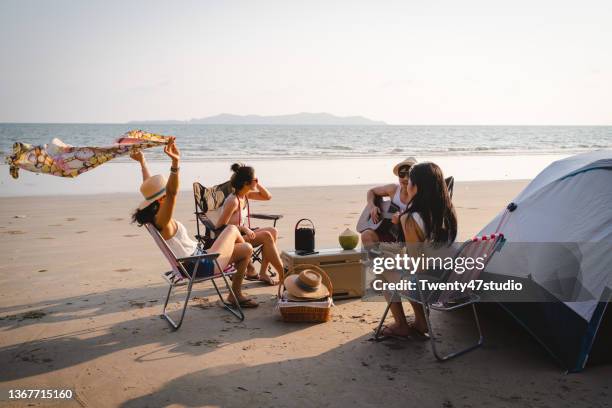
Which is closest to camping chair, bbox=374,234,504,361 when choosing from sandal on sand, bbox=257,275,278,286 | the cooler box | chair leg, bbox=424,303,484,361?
chair leg, bbox=424,303,484,361

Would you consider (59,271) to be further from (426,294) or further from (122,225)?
(426,294)

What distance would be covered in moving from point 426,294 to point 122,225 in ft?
19.4

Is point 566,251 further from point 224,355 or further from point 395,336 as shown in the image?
point 224,355

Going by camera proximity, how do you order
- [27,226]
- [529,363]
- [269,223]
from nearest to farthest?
[529,363], [27,226], [269,223]

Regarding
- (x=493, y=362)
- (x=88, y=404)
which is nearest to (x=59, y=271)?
(x=88, y=404)

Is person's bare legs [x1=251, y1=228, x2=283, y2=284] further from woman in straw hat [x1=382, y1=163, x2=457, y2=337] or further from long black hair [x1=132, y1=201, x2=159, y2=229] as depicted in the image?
woman in straw hat [x1=382, y1=163, x2=457, y2=337]

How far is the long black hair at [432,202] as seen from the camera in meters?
3.93

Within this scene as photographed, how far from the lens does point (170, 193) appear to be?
4371 mm

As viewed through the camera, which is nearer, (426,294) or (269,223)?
(426,294)

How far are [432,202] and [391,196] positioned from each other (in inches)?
75.2

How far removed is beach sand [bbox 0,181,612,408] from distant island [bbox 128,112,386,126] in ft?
316

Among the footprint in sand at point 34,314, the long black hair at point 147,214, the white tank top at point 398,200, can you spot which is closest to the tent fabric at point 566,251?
the white tank top at point 398,200

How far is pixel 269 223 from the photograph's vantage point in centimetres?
906

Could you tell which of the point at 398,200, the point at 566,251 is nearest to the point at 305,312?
the point at 398,200
